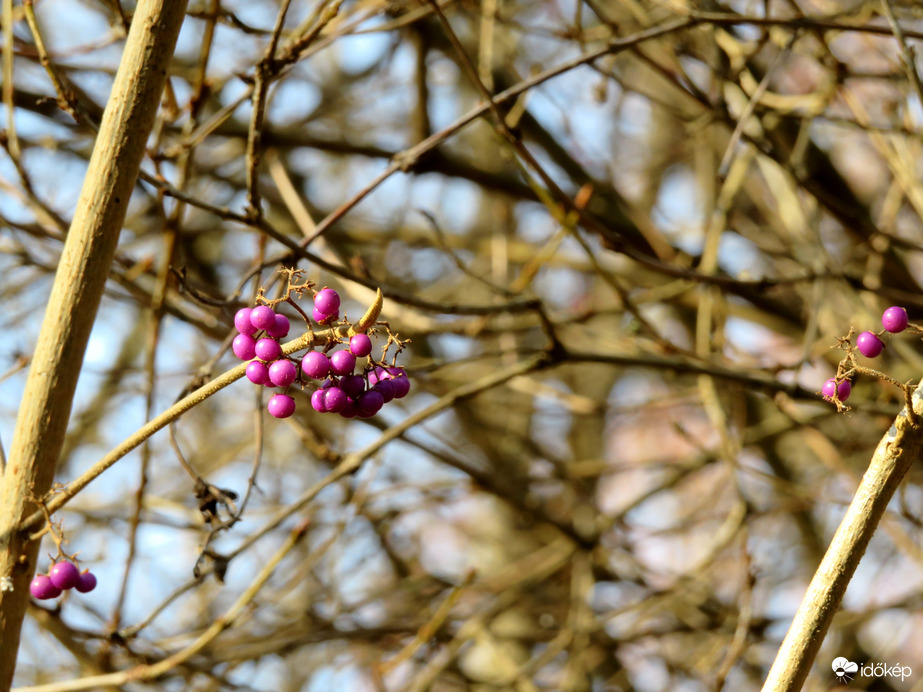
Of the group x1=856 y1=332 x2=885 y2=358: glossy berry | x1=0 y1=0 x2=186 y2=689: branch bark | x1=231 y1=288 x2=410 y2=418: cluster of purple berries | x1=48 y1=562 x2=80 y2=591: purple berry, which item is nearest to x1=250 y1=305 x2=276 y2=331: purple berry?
x1=231 y1=288 x2=410 y2=418: cluster of purple berries

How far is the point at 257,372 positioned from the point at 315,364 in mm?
83

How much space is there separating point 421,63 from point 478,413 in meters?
2.29

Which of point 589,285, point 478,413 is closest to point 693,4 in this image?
point 478,413

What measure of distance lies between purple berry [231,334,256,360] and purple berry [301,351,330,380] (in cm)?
10

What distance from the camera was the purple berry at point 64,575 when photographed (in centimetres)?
159

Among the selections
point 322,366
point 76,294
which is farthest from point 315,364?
point 76,294

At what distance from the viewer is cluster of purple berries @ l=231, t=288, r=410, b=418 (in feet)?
3.67

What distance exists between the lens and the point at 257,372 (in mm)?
1155

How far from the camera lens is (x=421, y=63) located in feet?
13.3

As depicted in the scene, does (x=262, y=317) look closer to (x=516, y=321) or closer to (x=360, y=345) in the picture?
(x=360, y=345)

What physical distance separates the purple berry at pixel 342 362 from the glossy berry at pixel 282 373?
5cm

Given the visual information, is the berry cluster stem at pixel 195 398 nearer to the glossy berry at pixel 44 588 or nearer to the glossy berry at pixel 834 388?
the glossy berry at pixel 44 588

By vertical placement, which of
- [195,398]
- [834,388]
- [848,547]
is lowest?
[848,547]

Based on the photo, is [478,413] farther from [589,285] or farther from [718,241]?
[718,241]
